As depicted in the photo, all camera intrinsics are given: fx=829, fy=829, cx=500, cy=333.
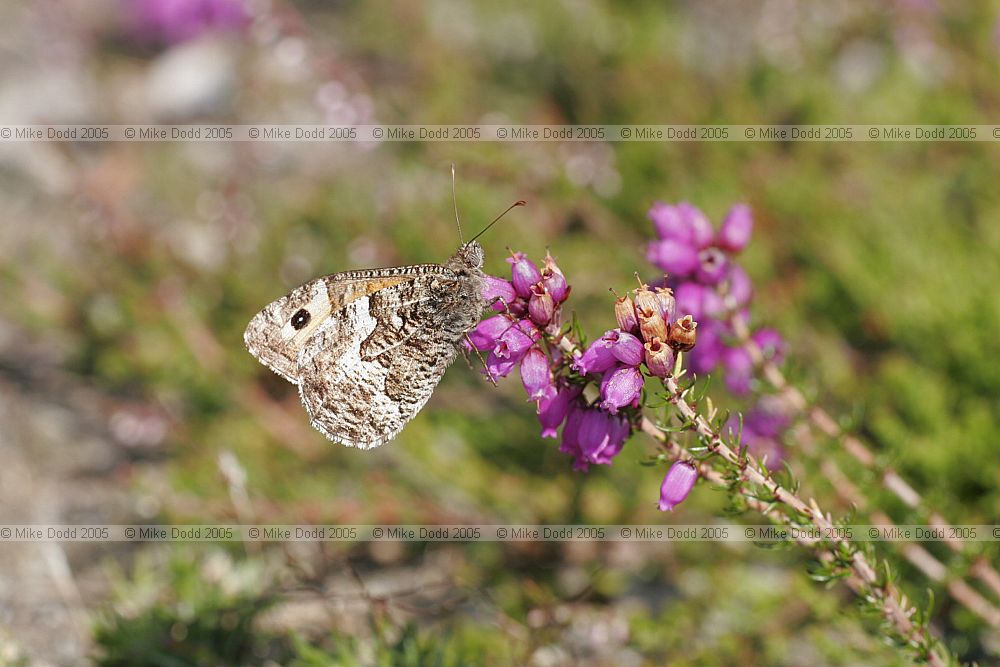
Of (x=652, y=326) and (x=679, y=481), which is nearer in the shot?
(x=652, y=326)

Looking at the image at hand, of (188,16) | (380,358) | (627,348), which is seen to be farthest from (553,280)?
(188,16)

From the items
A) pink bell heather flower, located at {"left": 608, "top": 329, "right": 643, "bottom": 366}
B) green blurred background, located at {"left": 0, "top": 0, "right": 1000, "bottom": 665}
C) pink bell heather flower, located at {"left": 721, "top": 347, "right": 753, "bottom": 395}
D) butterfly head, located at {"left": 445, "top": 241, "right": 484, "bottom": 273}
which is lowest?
green blurred background, located at {"left": 0, "top": 0, "right": 1000, "bottom": 665}

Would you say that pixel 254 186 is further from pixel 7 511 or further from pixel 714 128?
pixel 714 128

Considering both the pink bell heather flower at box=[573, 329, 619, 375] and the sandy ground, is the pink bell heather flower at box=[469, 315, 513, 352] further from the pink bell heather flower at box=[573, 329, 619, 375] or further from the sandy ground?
the sandy ground

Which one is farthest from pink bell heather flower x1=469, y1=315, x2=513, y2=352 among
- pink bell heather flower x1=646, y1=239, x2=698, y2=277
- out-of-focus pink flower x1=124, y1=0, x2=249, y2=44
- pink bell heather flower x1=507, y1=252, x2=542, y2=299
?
out-of-focus pink flower x1=124, y1=0, x2=249, y2=44

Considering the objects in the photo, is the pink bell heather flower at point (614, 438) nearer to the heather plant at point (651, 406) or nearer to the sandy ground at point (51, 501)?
the heather plant at point (651, 406)

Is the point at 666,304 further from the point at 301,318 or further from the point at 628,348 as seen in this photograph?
the point at 301,318
